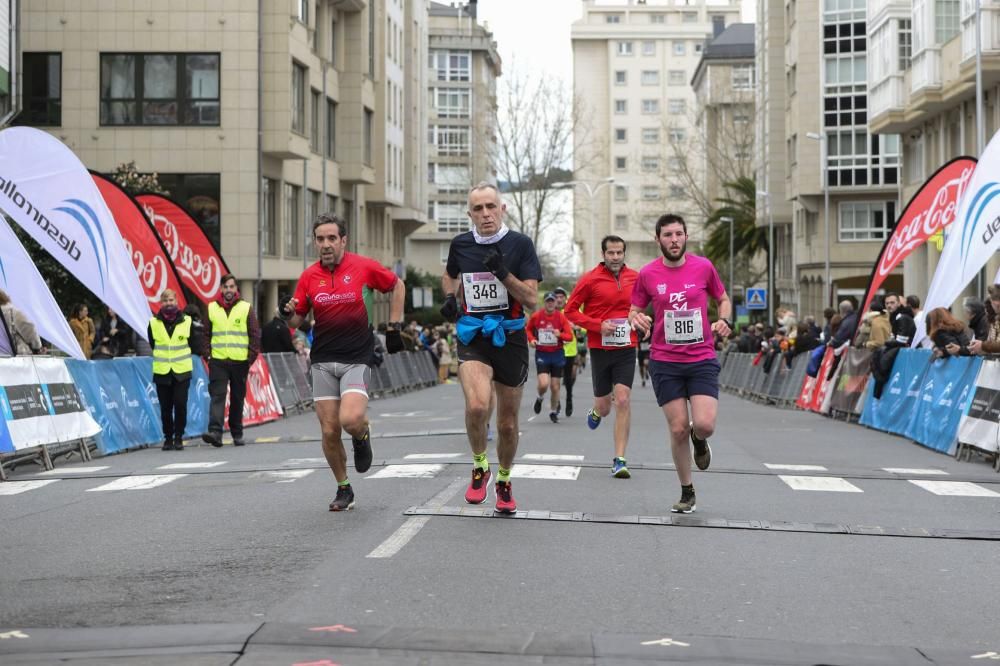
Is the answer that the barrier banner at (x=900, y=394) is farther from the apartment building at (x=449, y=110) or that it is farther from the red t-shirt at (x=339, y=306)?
the apartment building at (x=449, y=110)

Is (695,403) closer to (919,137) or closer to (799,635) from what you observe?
(799,635)

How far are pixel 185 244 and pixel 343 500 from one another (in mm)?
13791

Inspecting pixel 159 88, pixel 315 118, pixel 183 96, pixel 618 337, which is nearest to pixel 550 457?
pixel 618 337

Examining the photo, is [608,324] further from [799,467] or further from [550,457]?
[799,467]

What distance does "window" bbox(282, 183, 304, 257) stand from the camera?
48.2 metres

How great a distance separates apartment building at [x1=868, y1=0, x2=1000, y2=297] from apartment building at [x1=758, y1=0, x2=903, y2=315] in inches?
632

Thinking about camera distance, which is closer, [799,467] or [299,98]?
[799,467]

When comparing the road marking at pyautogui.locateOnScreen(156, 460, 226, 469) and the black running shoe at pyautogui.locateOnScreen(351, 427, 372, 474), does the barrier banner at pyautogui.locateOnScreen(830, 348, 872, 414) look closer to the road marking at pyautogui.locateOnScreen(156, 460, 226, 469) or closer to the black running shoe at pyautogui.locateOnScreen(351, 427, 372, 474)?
the road marking at pyautogui.locateOnScreen(156, 460, 226, 469)

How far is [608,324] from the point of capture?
543 inches

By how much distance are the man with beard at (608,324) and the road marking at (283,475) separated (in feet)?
8.76

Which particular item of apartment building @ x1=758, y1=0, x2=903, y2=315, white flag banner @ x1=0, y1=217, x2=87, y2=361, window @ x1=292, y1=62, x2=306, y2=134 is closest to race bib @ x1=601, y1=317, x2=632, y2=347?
white flag banner @ x1=0, y1=217, x2=87, y2=361

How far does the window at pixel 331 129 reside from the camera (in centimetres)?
5574

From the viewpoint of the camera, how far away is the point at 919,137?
48312mm

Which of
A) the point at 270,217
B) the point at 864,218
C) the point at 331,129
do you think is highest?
the point at 331,129
